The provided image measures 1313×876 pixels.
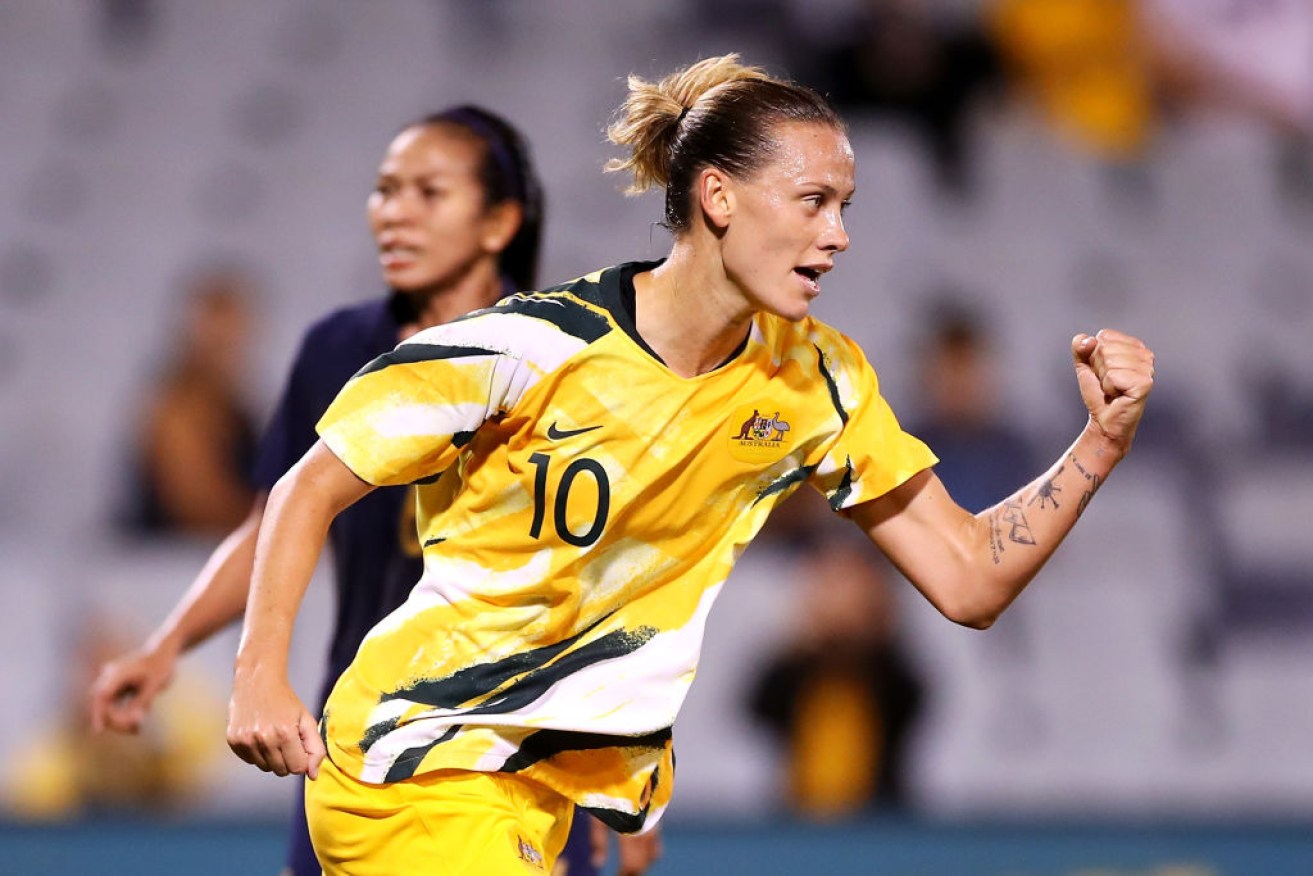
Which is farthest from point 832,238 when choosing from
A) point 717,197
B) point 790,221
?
point 717,197

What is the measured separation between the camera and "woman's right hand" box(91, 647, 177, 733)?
3.25 metres

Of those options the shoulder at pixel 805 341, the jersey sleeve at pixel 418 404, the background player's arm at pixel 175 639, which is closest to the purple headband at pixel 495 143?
the background player's arm at pixel 175 639

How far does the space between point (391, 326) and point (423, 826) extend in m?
1.13

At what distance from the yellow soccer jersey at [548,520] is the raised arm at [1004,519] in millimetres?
222

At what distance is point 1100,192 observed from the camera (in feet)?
26.7

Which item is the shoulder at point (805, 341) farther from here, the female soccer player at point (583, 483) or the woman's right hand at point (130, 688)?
the woman's right hand at point (130, 688)

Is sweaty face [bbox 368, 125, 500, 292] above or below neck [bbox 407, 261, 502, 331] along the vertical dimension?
above

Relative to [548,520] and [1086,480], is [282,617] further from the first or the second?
[1086,480]

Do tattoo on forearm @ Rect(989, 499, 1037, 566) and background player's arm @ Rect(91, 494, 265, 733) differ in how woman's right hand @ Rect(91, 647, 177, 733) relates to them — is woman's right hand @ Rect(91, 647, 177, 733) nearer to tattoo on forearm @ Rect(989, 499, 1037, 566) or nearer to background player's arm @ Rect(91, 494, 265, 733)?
background player's arm @ Rect(91, 494, 265, 733)

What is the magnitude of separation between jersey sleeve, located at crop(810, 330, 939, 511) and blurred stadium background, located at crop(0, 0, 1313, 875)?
9.65 ft

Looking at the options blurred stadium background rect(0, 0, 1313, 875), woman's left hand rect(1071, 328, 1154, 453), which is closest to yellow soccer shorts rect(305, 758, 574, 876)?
woman's left hand rect(1071, 328, 1154, 453)

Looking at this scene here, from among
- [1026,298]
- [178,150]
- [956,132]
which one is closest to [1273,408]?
[1026,298]

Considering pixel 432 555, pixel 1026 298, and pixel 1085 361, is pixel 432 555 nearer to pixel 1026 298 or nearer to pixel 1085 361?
pixel 1085 361

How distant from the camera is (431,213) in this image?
3195 mm
